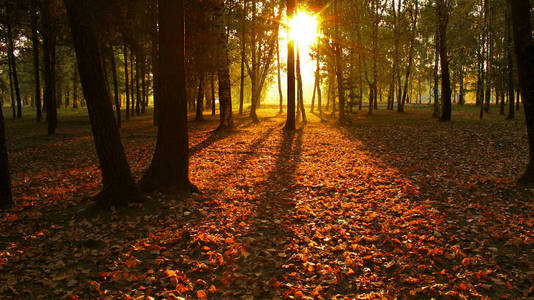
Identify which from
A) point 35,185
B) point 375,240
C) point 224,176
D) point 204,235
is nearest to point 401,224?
point 375,240

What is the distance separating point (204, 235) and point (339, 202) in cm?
340

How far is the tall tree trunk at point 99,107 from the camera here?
5621mm

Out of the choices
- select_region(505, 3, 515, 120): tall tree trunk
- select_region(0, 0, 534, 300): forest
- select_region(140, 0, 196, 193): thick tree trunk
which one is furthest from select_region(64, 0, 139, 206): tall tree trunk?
select_region(505, 3, 515, 120): tall tree trunk

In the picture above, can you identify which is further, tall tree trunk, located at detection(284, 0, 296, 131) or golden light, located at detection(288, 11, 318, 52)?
golden light, located at detection(288, 11, 318, 52)

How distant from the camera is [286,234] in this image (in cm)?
581

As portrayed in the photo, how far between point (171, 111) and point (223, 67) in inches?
419

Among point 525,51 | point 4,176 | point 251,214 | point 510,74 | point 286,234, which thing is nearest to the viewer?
point 286,234

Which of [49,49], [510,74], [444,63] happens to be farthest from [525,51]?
[49,49]

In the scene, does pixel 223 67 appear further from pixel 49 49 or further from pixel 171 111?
pixel 49 49

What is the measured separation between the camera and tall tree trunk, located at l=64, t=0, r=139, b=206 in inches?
221

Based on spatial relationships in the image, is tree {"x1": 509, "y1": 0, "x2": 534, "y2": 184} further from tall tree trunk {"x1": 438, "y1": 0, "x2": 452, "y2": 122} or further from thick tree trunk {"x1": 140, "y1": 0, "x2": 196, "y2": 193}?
tall tree trunk {"x1": 438, "y1": 0, "x2": 452, "y2": 122}

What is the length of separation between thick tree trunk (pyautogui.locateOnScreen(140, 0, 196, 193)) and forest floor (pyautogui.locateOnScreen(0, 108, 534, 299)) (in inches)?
21.3

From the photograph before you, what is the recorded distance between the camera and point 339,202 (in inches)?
292

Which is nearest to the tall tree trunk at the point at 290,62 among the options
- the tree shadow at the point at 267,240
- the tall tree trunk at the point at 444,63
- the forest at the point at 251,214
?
the forest at the point at 251,214
